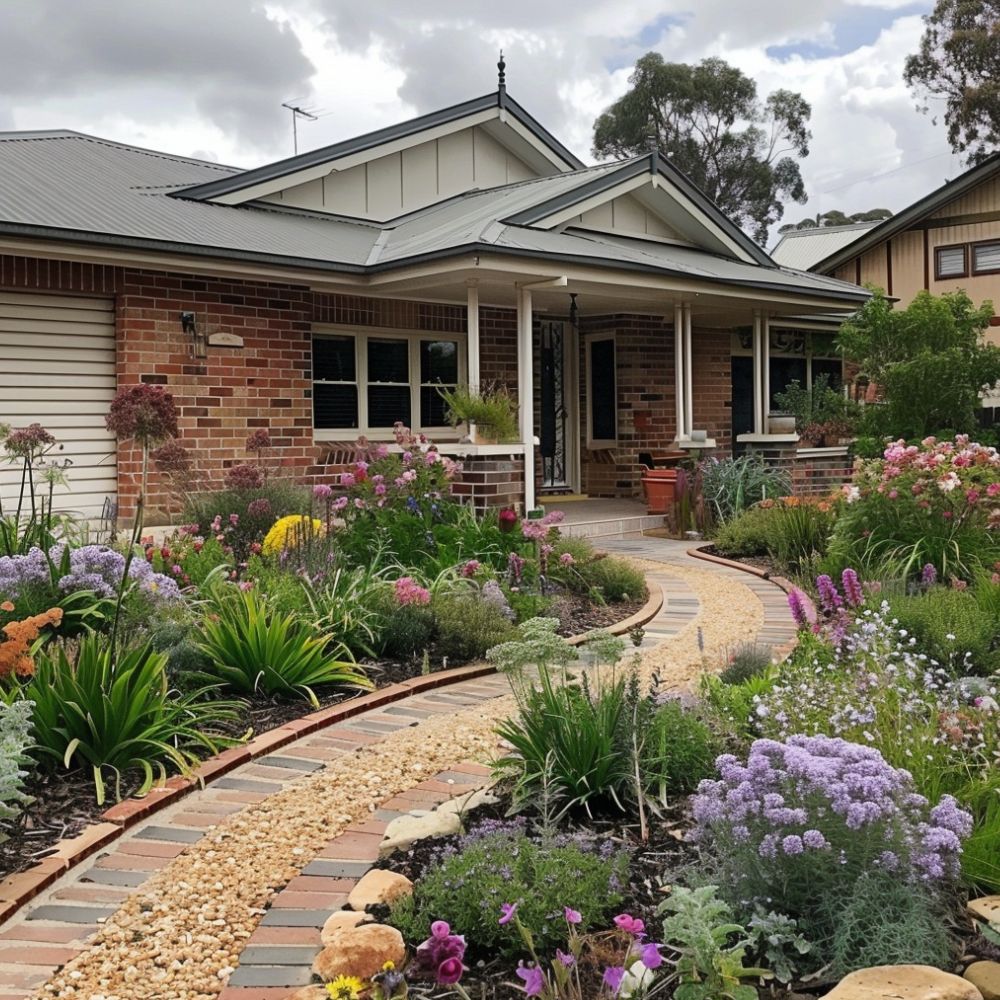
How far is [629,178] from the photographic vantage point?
46.9ft

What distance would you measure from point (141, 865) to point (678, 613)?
206 inches

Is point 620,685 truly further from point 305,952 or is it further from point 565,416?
point 565,416

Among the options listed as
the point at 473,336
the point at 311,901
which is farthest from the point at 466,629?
the point at 473,336

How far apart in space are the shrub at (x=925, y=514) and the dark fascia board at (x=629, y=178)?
226 inches

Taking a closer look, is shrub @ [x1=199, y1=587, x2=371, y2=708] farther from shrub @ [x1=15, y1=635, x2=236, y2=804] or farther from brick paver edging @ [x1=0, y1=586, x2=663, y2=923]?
shrub @ [x1=15, y1=635, x2=236, y2=804]

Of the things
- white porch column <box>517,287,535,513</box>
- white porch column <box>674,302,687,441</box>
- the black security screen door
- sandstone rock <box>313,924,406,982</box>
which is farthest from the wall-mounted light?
sandstone rock <box>313,924,406,982</box>

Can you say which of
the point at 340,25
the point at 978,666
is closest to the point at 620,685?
the point at 978,666

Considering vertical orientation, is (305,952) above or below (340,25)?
below

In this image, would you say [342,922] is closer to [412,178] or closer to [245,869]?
[245,869]

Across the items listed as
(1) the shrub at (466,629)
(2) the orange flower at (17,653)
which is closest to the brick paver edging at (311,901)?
(2) the orange flower at (17,653)

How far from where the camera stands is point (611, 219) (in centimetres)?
1475

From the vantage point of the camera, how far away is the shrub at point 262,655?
5516 mm

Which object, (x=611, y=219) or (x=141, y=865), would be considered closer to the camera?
(x=141, y=865)

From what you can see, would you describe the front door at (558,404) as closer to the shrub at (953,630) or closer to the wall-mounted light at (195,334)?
the wall-mounted light at (195,334)
